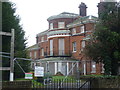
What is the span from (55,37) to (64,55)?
3786mm

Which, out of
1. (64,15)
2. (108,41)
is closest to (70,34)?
(64,15)

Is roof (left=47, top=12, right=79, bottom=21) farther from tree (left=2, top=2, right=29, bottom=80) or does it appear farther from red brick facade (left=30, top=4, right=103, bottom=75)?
tree (left=2, top=2, right=29, bottom=80)

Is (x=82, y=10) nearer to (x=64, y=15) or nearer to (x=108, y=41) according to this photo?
(x=64, y=15)

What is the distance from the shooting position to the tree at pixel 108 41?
15.4m

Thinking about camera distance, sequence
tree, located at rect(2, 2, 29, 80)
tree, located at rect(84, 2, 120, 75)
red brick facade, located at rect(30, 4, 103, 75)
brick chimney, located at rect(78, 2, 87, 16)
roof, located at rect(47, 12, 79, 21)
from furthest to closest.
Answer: brick chimney, located at rect(78, 2, 87, 16)
roof, located at rect(47, 12, 79, 21)
red brick facade, located at rect(30, 4, 103, 75)
tree, located at rect(2, 2, 29, 80)
tree, located at rect(84, 2, 120, 75)

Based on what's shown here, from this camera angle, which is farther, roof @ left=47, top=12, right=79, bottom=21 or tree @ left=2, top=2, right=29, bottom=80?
roof @ left=47, top=12, right=79, bottom=21

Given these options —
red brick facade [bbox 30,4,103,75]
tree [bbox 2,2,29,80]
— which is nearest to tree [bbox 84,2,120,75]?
tree [bbox 2,2,29,80]

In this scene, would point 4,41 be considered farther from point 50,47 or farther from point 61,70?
point 50,47

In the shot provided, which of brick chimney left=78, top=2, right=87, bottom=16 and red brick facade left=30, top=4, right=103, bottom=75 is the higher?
brick chimney left=78, top=2, right=87, bottom=16

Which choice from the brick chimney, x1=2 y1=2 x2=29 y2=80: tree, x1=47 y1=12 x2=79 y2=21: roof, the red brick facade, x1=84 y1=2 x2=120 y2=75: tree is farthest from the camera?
the brick chimney

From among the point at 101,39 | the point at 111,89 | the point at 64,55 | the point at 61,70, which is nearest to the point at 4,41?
the point at 101,39

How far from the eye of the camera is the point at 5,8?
1698cm

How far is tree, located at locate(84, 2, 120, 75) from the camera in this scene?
606 inches

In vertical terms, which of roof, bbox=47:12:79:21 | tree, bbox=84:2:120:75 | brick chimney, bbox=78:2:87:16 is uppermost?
brick chimney, bbox=78:2:87:16
